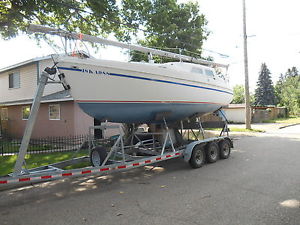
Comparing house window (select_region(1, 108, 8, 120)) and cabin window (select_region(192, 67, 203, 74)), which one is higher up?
cabin window (select_region(192, 67, 203, 74))

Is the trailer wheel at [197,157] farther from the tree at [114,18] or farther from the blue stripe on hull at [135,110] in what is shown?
the tree at [114,18]

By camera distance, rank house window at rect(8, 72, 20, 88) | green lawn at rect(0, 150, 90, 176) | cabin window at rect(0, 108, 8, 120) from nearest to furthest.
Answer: green lawn at rect(0, 150, 90, 176) → house window at rect(8, 72, 20, 88) → cabin window at rect(0, 108, 8, 120)

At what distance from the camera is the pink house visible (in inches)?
502

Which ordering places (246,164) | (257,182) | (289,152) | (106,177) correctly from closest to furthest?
1. (257,182)
2. (106,177)
3. (246,164)
4. (289,152)

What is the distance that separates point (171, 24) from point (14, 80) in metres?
11.8

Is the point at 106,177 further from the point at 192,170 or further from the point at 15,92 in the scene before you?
the point at 15,92

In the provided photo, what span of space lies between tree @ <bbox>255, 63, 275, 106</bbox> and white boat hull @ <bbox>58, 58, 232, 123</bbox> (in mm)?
55111

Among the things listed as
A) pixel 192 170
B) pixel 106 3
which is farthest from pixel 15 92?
pixel 192 170

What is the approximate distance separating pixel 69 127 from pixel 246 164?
891 centimetres

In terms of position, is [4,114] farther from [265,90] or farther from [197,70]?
[265,90]

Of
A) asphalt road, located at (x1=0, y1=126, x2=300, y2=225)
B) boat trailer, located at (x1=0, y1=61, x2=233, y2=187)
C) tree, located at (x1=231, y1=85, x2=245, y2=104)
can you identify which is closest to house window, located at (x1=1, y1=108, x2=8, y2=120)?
boat trailer, located at (x1=0, y1=61, x2=233, y2=187)

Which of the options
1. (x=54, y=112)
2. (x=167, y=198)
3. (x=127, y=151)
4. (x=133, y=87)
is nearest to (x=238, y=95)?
(x=54, y=112)

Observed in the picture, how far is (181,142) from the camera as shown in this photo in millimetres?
8797

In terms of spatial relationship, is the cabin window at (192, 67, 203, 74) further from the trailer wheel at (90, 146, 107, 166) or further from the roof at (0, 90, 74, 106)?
the roof at (0, 90, 74, 106)
